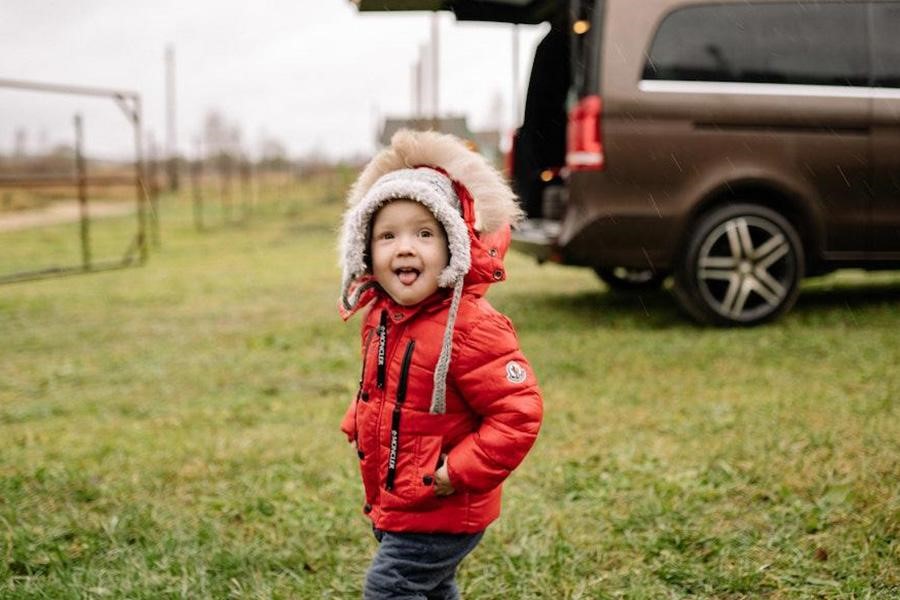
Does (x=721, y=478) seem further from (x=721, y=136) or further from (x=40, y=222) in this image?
(x=40, y=222)

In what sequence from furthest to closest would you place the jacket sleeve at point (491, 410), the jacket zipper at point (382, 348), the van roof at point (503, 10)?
the van roof at point (503, 10)
the jacket zipper at point (382, 348)
the jacket sleeve at point (491, 410)

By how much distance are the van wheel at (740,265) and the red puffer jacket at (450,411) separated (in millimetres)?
3687

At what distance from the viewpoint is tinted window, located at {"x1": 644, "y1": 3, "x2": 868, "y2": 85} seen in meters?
5.20

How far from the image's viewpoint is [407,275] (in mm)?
1856

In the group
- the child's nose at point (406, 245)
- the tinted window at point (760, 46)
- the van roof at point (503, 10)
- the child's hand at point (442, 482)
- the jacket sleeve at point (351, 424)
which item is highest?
the van roof at point (503, 10)

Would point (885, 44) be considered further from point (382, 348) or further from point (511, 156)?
point (382, 348)

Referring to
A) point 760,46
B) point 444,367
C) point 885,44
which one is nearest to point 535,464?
point 444,367

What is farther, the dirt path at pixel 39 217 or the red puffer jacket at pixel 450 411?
the dirt path at pixel 39 217

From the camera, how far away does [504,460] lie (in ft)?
5.88

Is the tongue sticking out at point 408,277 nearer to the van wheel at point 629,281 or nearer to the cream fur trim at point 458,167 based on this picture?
the cream fur trim at point 458,167

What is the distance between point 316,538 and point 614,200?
10.4 ft

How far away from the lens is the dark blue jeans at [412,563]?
1828 millimetres

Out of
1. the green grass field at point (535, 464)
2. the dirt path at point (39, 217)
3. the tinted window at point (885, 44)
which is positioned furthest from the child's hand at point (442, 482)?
the dirt path at point (39, 217)

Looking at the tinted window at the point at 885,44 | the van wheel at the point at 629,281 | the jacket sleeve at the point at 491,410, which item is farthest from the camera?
the van wheel at the point at 629,281
